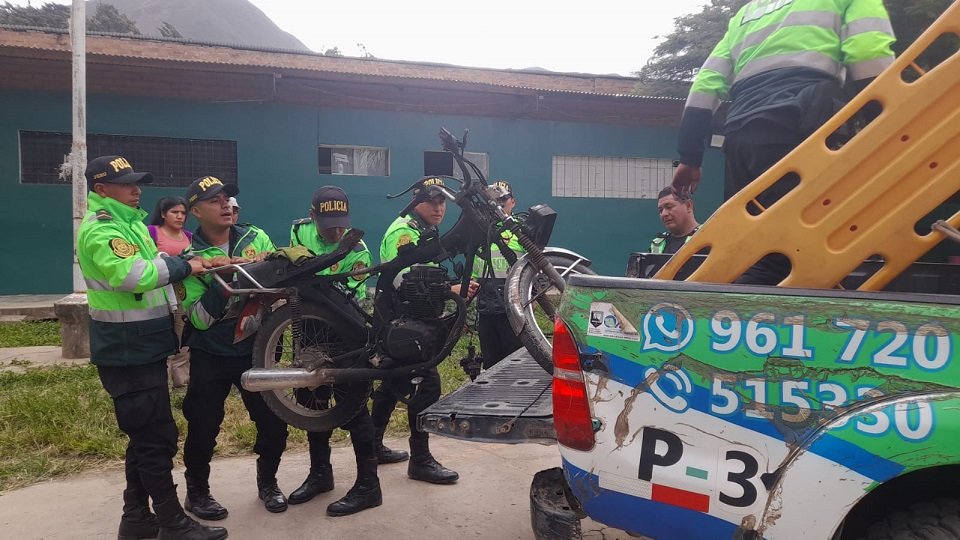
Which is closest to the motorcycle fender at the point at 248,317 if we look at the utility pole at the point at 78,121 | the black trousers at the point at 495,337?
the black trousers at the point at 495,337

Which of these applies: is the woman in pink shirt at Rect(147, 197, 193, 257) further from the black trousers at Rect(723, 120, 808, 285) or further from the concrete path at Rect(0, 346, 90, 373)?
the black trousers at Rect(723, 120, 808, 285)

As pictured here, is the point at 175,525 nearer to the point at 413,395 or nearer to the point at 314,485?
the point at 314,485

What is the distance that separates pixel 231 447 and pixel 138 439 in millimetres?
1584

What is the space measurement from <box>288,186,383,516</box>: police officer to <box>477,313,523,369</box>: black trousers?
994mm

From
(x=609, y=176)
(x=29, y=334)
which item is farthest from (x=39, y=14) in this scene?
(x=609, y=176)

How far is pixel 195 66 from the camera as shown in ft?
34.2

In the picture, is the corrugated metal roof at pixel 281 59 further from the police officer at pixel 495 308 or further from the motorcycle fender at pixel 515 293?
the motorcycle fender at pixel 515 293

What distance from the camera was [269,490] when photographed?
386cm

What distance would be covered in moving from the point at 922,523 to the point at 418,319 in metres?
2.44

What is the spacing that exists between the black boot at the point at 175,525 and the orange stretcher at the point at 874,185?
111 inches

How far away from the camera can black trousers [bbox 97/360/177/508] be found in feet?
10.5

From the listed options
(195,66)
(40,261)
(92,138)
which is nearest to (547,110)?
(195,66)

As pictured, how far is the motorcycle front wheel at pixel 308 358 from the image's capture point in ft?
11.6

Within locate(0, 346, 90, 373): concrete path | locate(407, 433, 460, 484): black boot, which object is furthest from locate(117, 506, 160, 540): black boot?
locate(0, 346, 90, 373): concrete path
